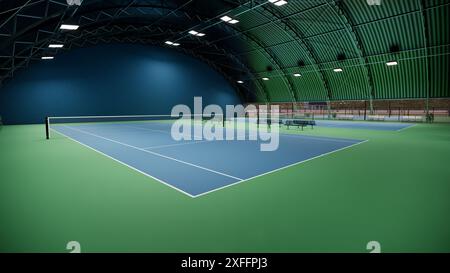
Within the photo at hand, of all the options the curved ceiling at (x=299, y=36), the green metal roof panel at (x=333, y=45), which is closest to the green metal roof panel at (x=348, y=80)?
the curved ceiling at (x=299, y=36)

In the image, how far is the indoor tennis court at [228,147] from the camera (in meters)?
4.03

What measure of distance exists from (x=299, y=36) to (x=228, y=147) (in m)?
22.1

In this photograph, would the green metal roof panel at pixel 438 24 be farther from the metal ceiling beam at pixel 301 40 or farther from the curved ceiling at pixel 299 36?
the metal ceiling beam at pixel 301 40

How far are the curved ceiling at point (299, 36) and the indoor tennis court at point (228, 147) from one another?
0.16 metres

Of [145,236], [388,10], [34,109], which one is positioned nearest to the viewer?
[145,236]

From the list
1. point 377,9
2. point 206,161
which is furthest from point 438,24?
point 206,161

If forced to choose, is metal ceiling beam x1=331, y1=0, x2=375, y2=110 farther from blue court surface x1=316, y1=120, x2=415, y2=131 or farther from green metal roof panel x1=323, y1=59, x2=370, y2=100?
blue court surface x1=316, y1=120, x2=415, y2=131

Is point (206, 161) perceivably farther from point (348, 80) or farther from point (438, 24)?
point (348, 80)

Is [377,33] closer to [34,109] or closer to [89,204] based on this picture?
[89,204]

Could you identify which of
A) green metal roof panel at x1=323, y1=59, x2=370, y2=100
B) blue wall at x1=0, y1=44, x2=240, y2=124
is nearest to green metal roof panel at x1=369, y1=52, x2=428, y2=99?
green metal roof panel at x1=323, y1=59, x2=370, y2=100

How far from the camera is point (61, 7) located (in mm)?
15797

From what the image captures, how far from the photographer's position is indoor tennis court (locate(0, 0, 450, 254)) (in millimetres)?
4027
